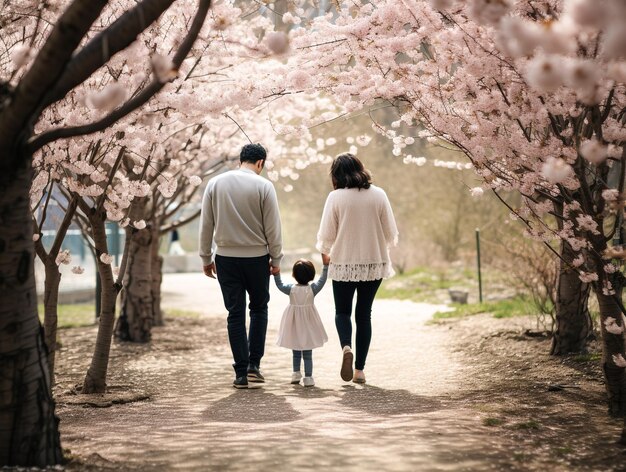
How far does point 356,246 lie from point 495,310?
5029 millimetres

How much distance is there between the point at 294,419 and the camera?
199 inches

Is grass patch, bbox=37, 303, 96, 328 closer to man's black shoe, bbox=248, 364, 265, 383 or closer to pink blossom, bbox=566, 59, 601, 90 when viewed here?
man's black shoe, bbox=248, 364, 265, 383

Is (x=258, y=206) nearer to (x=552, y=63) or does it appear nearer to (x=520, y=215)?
(x=520, y=215)

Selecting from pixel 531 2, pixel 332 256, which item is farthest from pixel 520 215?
pixel 332 256

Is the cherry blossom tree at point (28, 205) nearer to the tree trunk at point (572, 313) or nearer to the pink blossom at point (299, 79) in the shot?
the pink blossom at point (299, 79)

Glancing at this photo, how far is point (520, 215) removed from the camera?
539 cm

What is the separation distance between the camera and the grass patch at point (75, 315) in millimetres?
13305

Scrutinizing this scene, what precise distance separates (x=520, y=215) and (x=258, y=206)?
213 centimetres

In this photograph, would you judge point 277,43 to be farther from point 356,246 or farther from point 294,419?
point 356,246

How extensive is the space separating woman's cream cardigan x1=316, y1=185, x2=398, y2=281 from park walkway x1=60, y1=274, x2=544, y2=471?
943mm

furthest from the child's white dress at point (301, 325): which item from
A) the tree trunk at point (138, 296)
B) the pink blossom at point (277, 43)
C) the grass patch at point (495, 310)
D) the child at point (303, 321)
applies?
the grass patch at point (495, 310)

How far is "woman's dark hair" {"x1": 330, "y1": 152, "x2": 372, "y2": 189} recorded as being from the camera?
269 inches

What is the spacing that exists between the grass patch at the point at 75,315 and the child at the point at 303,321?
19.8 feet

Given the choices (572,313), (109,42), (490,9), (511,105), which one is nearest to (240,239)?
(511,105)
